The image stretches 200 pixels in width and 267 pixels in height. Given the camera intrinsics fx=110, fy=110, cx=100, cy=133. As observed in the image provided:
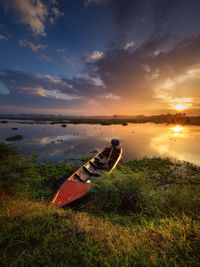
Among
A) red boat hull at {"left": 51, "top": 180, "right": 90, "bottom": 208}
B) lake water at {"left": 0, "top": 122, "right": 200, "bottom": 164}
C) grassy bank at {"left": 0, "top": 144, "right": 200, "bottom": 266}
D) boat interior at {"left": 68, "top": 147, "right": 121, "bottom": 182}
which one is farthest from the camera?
lake water at {"left": 0, "top": 122, "right": 200, "bottom": 164}

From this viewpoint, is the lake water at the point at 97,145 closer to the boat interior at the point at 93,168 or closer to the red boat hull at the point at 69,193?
the boat interior at the point at 93,168

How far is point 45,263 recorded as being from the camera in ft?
7.64

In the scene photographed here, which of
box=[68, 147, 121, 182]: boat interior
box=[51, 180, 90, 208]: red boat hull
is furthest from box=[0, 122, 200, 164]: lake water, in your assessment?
box=[51, 180, 90, 208]: red boat hull

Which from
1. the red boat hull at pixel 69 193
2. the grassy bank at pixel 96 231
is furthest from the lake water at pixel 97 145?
the red boat hull at pixel 69 193

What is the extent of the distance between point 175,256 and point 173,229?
854mm

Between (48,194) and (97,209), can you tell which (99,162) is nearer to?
(48,194)

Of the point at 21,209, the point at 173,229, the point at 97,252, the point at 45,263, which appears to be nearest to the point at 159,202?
the point at 173,229

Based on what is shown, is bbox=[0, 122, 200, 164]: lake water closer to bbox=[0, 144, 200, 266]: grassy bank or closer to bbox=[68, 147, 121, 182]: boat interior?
bbox=[68, 147, 121, 182]: boat interior

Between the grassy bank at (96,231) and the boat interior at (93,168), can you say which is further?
the boat interior at (93,168)

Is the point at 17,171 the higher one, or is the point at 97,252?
the point at 17,171

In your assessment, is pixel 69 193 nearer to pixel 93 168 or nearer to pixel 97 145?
pixel 93 168

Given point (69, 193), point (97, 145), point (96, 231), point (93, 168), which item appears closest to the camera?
point (96, 231)

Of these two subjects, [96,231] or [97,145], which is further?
[97,145]

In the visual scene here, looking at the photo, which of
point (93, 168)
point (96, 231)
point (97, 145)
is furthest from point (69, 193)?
point (97, 145)
